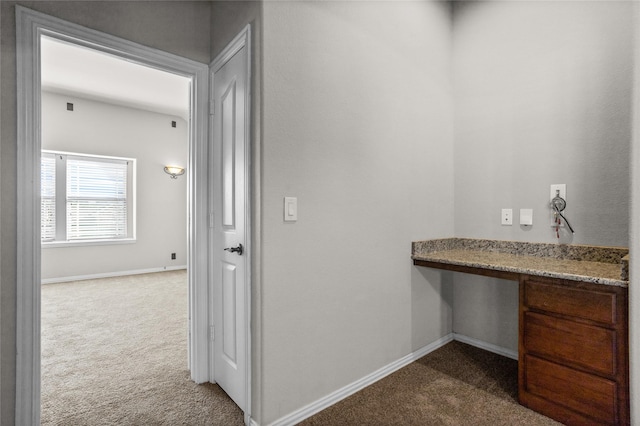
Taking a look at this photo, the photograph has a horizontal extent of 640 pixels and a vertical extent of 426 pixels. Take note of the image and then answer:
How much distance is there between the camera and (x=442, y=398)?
6.46ft

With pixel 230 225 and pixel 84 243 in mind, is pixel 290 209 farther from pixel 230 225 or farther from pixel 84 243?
pixel 84 243

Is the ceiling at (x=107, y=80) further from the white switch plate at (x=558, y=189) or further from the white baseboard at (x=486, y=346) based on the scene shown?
the white baseboard at (x=486, y=346)

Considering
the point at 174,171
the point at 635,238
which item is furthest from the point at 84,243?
the point at 635,238

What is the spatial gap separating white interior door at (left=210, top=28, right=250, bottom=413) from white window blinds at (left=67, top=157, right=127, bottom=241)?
4386mm

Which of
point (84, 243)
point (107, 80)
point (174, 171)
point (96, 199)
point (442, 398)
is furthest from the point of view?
point (174, 171)

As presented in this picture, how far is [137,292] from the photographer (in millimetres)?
4492

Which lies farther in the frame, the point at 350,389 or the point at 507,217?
the point at 507,217

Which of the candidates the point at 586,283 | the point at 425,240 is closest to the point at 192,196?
the point at 425,240

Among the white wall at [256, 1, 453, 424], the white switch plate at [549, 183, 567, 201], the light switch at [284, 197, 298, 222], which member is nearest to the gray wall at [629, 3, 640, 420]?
the white switch plate at [549, 183, 567, 201]

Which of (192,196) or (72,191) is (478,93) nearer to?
(192,196)

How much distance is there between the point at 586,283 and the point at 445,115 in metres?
1.64

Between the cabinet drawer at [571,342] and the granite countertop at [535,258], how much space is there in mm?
261

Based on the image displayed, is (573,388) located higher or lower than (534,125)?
lower

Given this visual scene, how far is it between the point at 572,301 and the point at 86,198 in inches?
253
